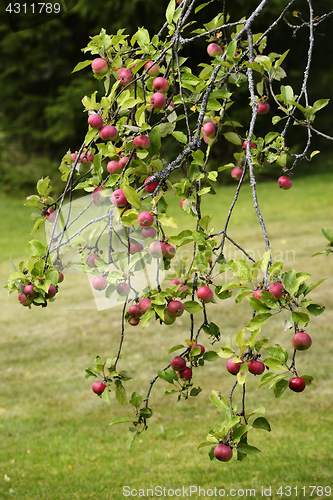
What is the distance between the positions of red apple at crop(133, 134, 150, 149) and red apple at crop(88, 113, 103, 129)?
0.12 m

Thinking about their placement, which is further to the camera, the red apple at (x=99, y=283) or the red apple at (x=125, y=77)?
the red apple at (x=125, y=77)

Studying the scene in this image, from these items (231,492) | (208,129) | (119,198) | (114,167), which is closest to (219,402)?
(119,198)

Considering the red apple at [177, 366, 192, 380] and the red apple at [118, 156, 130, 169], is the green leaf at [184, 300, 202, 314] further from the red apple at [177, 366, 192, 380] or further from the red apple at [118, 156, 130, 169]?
the red apple at [118, 156, 130, 169]

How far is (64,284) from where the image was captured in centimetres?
690

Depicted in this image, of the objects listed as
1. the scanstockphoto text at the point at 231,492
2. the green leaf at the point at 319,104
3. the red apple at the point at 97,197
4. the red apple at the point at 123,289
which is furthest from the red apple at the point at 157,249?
the scanstockphoto text at the point at 231,492

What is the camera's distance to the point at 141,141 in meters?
1.33

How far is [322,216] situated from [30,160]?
8315 millimetres

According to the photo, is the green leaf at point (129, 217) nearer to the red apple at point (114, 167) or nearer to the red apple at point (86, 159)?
the red apple at point (114, 167)

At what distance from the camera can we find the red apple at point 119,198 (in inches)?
50.4

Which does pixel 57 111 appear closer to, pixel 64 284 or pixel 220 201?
pixel 220 201

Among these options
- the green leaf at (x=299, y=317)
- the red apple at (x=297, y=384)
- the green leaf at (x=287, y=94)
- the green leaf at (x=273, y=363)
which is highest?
the green leaf at (x=287, y=94)

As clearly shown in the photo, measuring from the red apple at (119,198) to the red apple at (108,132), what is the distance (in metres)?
0.17

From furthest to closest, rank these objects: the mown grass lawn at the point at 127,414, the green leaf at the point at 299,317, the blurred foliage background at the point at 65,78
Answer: the blurred foliage background at the point at 65,78 → the mown grass lawn at the point at 127,414 → the green leaf at the point at 299,317

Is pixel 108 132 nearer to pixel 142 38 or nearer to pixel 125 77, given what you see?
pixel 125 77
